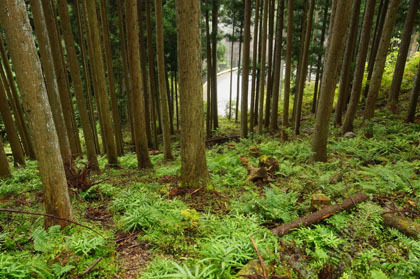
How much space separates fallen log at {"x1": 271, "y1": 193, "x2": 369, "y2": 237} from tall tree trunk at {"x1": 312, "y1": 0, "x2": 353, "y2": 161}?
2.77 meters

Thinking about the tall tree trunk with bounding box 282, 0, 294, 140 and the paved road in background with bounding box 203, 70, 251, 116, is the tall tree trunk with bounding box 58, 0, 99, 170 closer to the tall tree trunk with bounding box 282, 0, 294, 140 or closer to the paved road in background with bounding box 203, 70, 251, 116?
the tall tree trunk with bounding box 282, 0, 294, 140

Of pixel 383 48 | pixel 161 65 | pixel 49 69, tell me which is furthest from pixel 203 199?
pixel 383 48

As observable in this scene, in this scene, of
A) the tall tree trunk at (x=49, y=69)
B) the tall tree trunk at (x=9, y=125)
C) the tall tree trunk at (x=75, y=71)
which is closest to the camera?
the tall tree trunk at (x=49, y=69)

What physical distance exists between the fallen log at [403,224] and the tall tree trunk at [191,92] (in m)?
3.64

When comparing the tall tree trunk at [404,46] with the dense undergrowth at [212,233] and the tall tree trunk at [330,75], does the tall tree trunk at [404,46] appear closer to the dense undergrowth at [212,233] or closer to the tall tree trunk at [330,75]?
the tall tree trunk at [330,75]

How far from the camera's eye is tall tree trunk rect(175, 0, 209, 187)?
4434mm

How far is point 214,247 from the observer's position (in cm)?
301

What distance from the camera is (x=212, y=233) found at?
12.0 feet

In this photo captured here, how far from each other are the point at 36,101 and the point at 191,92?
8.92ft

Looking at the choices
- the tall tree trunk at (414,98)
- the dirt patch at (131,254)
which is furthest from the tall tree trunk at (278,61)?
the dirt patch at (131,254)

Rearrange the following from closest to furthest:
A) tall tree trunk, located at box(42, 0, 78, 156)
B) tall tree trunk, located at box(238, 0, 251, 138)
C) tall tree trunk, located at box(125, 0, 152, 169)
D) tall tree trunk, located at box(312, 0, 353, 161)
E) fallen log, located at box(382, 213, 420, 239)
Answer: fallen log, located at box(382, 213, 420, 239) < tall tree trunk, located at box(312, 0, 353, 161) < tall tree trunk, located at box(42, 0, 78, 156) < tall tree trunk, located at box(125, 0, 152, 169) < tall tree trunk, located at box(238, 0, 251, 138)

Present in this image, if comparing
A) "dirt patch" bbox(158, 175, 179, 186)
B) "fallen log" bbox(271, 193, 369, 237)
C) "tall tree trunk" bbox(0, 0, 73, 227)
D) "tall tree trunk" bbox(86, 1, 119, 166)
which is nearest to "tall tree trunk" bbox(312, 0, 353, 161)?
"fallen log" bbox(271, 193, 369, 237)

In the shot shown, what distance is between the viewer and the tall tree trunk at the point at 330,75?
18.6 ft

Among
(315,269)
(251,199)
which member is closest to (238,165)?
(251,199)
